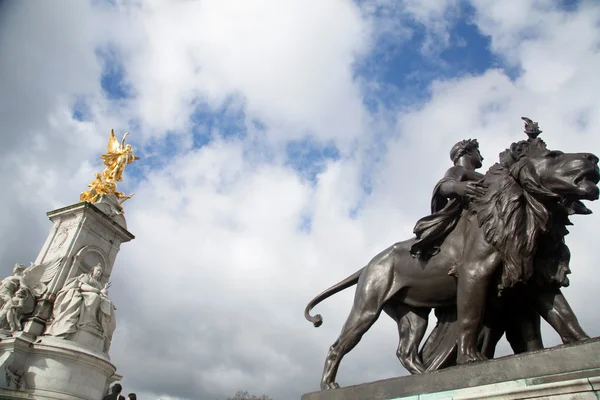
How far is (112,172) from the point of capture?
22500mm

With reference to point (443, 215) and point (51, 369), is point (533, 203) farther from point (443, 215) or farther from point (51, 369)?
point (51, 369)

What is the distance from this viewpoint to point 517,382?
3.49 metres

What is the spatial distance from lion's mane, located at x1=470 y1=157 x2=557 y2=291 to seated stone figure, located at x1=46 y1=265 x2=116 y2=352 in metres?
15.4

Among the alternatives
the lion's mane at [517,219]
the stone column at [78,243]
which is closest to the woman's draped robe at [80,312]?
the stone column at [78,243]

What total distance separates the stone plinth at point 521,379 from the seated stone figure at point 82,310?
14.7 metres

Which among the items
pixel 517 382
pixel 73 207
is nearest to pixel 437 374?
pixel 517 382

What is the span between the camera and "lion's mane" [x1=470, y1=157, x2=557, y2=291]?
4.31m

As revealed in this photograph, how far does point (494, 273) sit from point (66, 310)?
1581 cm

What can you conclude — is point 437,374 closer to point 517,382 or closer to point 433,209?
point 517,382

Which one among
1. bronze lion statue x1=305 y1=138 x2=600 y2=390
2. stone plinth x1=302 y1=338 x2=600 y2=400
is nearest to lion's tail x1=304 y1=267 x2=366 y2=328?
bronze lion statue x1=305 y1=138 x2=600 y2=390

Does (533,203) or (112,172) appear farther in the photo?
(112,172)

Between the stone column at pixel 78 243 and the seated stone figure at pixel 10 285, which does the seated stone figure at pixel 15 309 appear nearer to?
the seated stone figure at pixel 10 285

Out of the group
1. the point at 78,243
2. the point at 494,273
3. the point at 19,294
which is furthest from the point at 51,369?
the point at 494,273

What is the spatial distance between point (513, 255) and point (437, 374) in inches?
53.4
